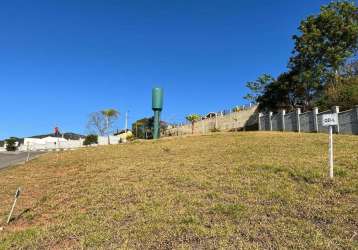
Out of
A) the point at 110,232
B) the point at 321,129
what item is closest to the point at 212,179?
the point at 110,232

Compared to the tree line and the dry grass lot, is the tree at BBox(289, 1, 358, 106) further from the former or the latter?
the dry grass lot

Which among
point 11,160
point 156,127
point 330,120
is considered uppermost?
point 156,127

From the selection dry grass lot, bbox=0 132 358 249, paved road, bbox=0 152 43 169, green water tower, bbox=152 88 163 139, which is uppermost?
green water tower, bbox=152 88 163 139

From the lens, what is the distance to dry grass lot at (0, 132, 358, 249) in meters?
5.84

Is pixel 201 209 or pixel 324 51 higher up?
pixel 324 51

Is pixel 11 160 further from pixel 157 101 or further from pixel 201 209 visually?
pixel 201 209

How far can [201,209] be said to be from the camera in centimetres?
728

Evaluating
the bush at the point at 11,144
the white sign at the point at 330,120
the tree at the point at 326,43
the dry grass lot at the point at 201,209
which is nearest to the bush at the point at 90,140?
the bush at the point at 11,144

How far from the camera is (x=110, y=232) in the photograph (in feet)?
21.3

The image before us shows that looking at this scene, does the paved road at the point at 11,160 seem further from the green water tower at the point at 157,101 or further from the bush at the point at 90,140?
the bush at the point at 90,140

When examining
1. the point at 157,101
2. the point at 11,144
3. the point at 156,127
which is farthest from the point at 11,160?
the point at 11,144

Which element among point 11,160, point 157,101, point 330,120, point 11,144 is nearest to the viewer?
point 330,120

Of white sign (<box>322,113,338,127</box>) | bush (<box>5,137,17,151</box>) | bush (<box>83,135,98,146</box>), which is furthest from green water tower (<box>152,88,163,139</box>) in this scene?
bush (<box>5,137,17,151</box>)

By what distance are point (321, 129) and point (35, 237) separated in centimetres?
2356
